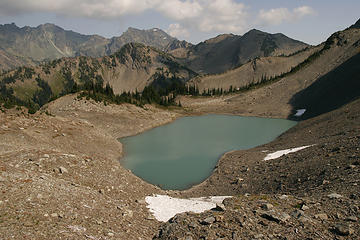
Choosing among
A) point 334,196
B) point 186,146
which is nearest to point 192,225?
point 334,196

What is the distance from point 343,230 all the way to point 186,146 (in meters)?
32.5

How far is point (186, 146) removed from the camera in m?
41.8

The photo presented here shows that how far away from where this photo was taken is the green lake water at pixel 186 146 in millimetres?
29016

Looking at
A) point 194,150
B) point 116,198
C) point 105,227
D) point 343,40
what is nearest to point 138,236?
point 105,227

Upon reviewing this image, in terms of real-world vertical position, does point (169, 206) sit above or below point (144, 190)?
above

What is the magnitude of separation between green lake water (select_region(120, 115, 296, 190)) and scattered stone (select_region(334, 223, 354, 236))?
16802mm

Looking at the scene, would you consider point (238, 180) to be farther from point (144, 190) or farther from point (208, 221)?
point (208, 221)

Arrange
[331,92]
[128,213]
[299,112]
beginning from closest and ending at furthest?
[128,213] → [331,92] → [299,112]

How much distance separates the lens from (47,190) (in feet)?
42.3

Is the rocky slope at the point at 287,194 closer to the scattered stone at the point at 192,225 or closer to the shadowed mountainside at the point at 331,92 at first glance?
the scattered stone at the point at 192,225

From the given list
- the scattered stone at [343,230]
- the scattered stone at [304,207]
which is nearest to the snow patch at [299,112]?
the scattered stone at [304,207]

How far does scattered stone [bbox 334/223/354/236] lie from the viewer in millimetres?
9609

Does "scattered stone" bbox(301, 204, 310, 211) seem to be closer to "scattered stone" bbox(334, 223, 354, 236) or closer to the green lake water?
"scattered stone" bbox(334, 223, 354, 236)

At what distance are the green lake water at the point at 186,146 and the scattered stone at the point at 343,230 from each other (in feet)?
55.1
